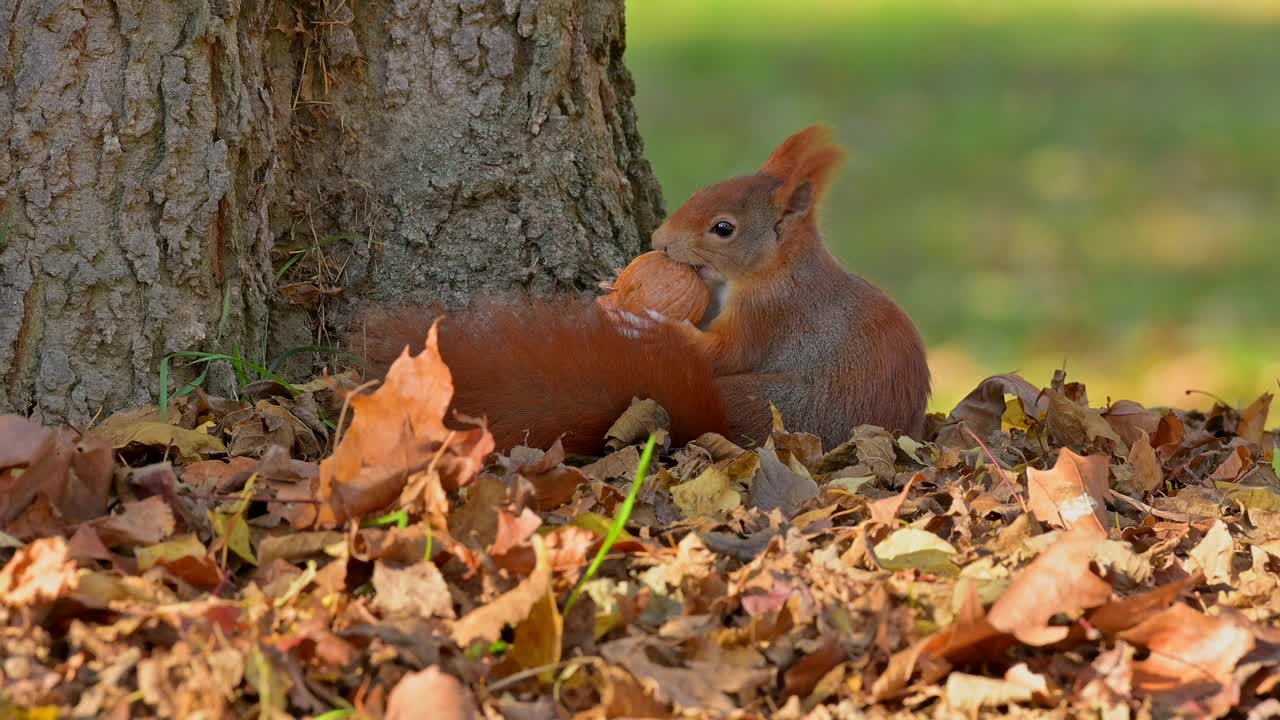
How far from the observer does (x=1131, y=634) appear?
1609 mm

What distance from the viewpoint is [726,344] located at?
284 cm

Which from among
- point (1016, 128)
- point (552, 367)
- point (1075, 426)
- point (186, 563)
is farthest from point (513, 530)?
point (1016, 128)

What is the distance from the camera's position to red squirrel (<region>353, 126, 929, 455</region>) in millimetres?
2242

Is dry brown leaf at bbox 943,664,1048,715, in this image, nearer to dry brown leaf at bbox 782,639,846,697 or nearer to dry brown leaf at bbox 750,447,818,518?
dry brown leaf at bbox 782,639,846,697

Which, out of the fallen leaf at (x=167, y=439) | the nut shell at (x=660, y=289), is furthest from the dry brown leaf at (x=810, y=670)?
the nut shell at (x=660, y=289)

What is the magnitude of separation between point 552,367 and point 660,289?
1.83 feet

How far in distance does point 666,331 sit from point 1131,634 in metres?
1.18

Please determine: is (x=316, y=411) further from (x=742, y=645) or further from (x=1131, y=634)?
A: (x=1131, y=634)

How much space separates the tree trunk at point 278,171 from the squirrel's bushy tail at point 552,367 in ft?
1.03

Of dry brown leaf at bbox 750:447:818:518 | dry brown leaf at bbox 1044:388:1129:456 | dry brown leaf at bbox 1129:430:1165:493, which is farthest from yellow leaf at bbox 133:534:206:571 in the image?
dry brown leaf at bbox 1044:388:1129:456

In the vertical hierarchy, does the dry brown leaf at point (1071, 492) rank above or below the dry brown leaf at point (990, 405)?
above

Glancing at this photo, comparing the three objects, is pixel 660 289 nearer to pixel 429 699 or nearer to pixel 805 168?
pixel 805 168

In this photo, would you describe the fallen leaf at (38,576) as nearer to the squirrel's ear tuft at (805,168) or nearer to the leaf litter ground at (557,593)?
the leaf litter ground at (557,593)

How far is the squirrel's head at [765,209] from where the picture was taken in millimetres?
2986
